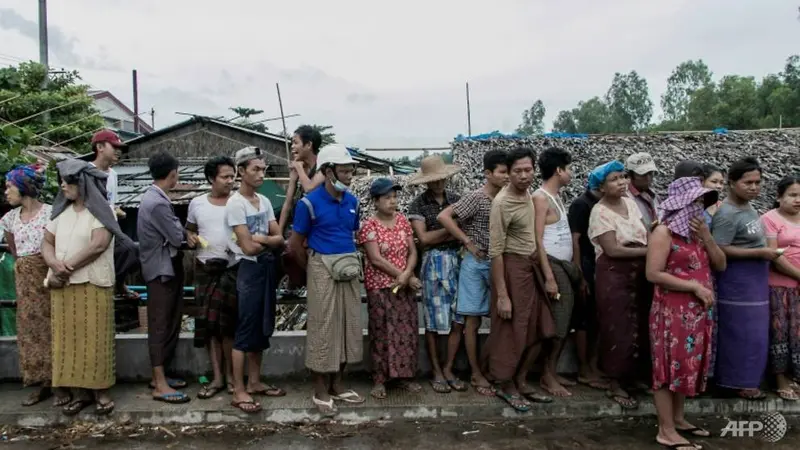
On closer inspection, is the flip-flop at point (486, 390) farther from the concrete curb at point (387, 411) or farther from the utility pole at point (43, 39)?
the utility pole at point (43, 39)

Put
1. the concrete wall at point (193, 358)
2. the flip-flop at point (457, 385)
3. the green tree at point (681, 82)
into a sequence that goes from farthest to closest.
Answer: the green tree at point (681, 82) < the concrete wall at point (193, 358) < the flip-flop at point (457, 385)

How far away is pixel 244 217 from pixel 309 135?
0.93 meters

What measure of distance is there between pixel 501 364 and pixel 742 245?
1798 millimetres

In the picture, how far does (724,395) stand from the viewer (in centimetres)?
408

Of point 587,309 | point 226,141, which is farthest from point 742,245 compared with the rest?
point 226,141

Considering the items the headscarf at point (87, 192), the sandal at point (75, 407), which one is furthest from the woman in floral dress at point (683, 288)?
the sandal at point (75, 407)

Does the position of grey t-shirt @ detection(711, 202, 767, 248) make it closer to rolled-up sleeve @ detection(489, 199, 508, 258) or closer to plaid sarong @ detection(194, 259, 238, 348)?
rolled-up sleeve @ detection(489, 199, 508, 258)

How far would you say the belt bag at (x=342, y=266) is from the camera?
3.84 metres

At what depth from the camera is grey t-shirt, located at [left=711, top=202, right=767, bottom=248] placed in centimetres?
373

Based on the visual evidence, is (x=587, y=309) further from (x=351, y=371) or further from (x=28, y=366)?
(x=28, y=366)

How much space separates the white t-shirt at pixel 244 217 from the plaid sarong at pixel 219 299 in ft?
0.51

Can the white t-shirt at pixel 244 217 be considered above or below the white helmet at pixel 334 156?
below

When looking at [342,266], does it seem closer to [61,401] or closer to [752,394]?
[61,401]

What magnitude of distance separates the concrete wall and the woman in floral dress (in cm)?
118
